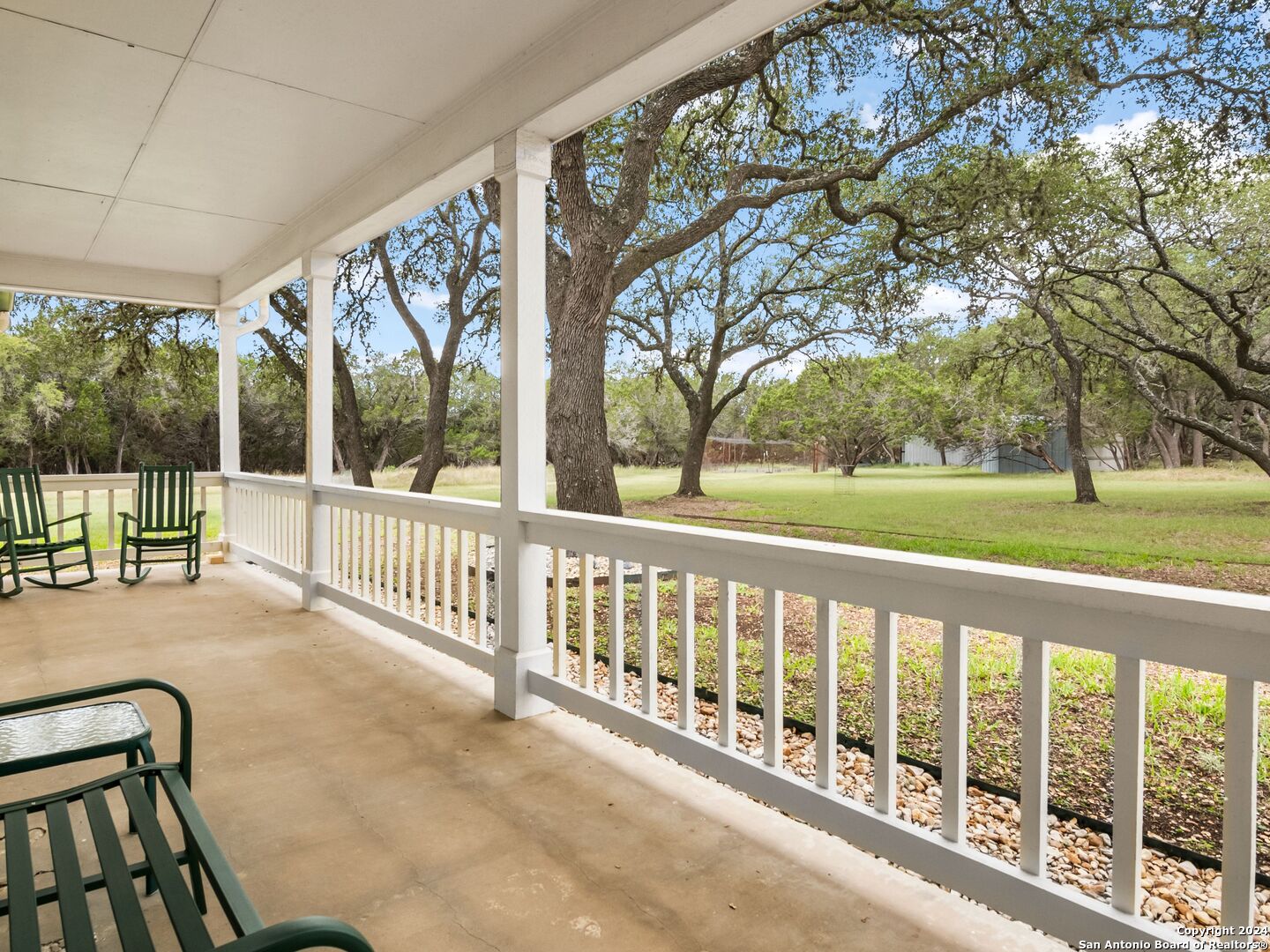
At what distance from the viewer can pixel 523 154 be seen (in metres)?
2.87

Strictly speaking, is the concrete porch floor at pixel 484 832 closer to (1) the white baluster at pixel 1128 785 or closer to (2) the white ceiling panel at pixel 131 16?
(1) the white baluster at pixel 1128 785

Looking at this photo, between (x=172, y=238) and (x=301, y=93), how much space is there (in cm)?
287

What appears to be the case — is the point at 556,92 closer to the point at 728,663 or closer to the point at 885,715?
the point at 728,663

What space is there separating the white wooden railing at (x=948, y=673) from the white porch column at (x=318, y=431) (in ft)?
8.29

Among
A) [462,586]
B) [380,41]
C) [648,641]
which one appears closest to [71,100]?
[380,41]

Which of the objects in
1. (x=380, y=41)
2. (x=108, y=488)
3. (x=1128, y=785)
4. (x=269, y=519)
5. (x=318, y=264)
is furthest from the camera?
(x=108, y=488)

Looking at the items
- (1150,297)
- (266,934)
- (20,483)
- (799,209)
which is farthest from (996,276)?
(20,483)

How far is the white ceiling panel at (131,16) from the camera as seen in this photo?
92.8 inches

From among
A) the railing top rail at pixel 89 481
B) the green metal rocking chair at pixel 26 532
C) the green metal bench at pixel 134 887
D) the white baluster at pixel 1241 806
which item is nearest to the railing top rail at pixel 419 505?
the green metal bench at pixel 134 887

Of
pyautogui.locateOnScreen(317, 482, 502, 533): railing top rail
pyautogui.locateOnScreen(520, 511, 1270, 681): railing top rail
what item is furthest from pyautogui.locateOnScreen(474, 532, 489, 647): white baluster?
pyautogui.locateOnScreen(520, 511, 1270, 681): railing top rail

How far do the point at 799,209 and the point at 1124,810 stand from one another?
444cm

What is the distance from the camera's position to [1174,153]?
2.60m

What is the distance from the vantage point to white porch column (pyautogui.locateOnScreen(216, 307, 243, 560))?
6441 mm

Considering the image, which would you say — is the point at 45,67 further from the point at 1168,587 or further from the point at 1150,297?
the point at 1150,297
